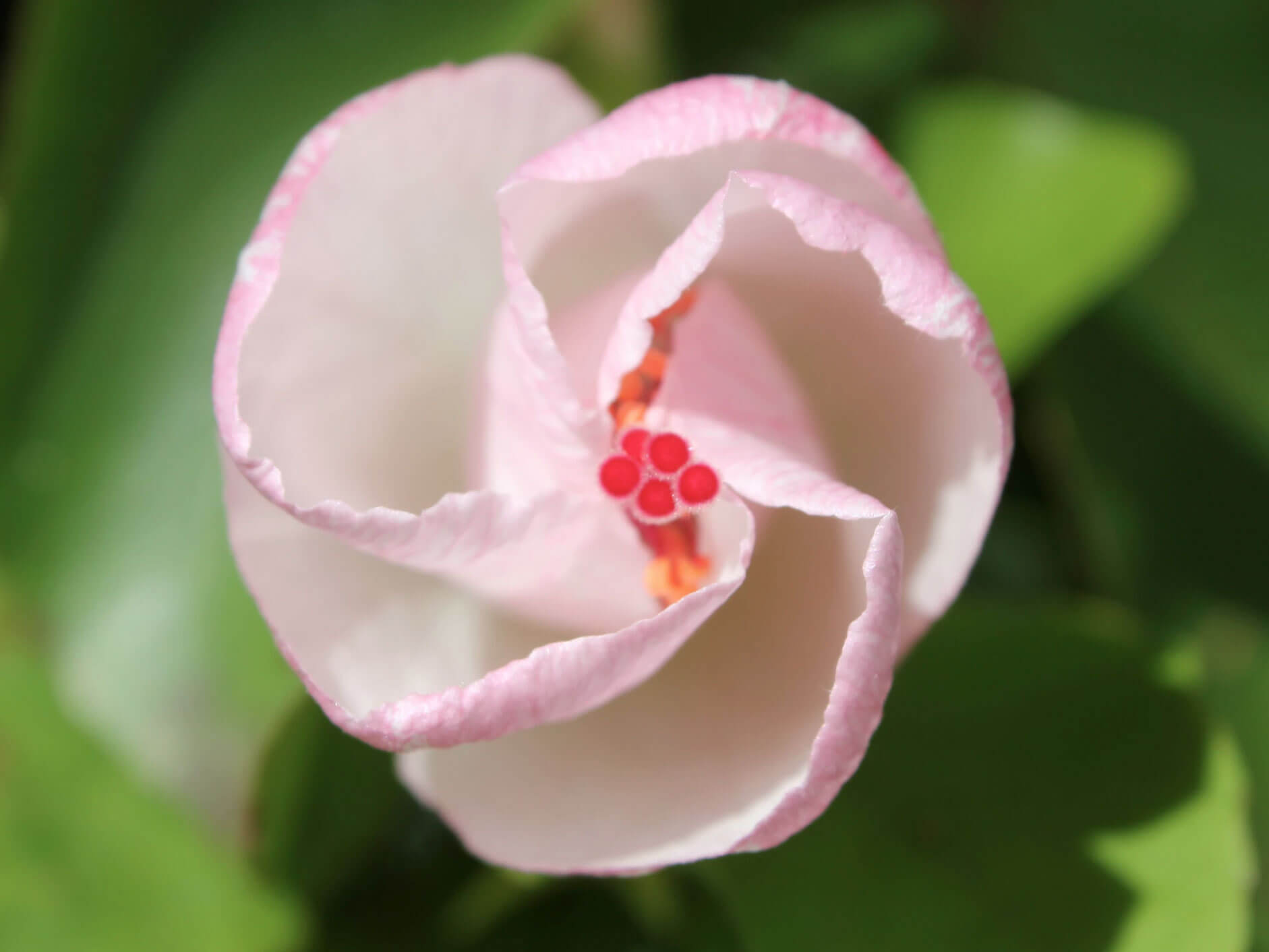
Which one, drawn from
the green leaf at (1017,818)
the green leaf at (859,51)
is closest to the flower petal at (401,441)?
the green leaf at (1017,818)

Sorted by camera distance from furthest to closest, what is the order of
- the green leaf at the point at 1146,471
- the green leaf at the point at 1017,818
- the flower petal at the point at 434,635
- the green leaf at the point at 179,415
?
the green leaf at the point at 1146,471 < the green leaf at the point at 179,415 < the green leaf at the point at 1017,818 < the flower petal at the point at 434,635

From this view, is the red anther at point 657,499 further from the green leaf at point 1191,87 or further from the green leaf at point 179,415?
the green leaf at point 1191,87

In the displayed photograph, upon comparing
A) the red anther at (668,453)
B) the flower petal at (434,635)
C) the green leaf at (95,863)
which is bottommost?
the green leaf at (95,863)

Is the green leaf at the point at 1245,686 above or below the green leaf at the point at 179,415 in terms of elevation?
below

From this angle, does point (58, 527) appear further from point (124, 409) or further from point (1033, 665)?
point (1033, 665)

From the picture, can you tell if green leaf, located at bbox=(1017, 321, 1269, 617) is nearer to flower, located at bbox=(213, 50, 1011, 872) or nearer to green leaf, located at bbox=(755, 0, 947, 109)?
green leaf, located at bbox=(755, 0, 947, 109)

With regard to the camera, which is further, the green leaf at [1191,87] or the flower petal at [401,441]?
the green leaf at [1191,87]

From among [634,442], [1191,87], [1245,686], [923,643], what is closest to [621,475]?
[634,442]
